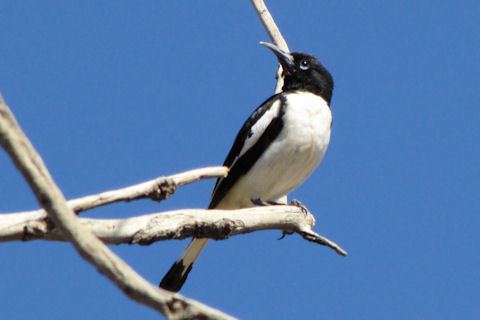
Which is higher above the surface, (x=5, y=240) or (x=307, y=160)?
(x=307, y=160)

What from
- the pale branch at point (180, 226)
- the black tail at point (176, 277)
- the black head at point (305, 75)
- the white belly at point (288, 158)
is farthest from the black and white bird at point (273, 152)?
the pale branch at point (180, 226)

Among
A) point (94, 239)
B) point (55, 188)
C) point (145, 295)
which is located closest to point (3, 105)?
point (55, 188)

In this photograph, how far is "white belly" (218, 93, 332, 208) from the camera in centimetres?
783

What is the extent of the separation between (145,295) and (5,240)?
1.28m

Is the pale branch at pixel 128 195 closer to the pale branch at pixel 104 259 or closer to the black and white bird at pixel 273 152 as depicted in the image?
the pale branch at pixel 104 259

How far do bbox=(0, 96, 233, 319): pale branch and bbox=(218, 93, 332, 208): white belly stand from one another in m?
3.93

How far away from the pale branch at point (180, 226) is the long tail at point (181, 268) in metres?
1.12

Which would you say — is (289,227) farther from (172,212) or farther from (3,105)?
(3,105)

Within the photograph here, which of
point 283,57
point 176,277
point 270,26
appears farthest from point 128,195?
point 283,57

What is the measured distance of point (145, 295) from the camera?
12.9 feet

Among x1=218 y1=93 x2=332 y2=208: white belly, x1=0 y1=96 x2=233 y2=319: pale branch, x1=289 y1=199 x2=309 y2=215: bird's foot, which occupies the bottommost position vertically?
x1=0 y1=96 x2=233 y2=319: pale branch

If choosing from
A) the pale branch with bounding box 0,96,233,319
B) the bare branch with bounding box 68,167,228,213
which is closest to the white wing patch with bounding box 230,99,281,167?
the bare branch with bounding box 68,167,228,213

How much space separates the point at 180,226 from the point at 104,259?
1.45m

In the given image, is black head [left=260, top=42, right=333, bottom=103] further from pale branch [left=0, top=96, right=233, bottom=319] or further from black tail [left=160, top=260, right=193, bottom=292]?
pale branch [left=0, top=96, right=233, bottom=319]
